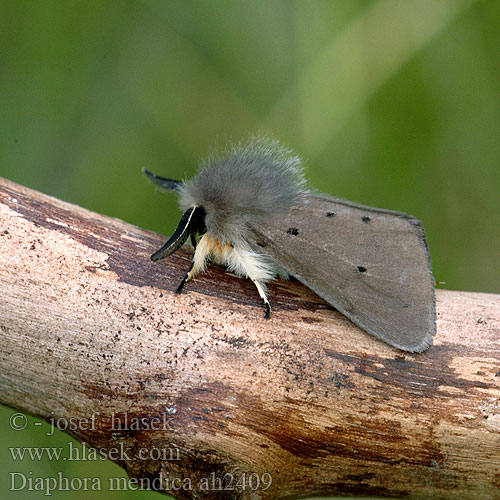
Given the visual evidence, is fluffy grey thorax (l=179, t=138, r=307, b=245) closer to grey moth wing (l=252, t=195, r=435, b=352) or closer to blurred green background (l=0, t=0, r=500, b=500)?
grey moth wing (l=252, t=195, r=435, b=352)

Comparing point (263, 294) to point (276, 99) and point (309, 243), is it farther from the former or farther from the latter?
point (276, 99)

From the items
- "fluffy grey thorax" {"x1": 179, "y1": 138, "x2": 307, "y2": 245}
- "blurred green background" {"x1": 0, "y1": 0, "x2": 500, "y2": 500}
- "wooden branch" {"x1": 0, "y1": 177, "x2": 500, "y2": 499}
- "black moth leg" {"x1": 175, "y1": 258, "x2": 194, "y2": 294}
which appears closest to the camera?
"wooden branch" {"x1": 0, "y1": 177, "x2": 500, "y2": 499}

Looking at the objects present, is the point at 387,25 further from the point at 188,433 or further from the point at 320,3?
the point at 188,433

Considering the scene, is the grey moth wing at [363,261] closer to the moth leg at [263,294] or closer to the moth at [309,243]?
the moth at [309,243]

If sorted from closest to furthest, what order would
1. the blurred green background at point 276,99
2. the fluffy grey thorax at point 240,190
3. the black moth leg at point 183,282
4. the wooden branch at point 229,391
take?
the wooden branch at point 229,391
the black moth leg at point 183,282
the fluffy grey thorax at point 240,190
the blurred green background at point 276,99

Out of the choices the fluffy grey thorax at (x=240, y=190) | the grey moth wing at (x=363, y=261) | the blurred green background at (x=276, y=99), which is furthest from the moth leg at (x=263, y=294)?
the blurred green background at (x=276, y=99)

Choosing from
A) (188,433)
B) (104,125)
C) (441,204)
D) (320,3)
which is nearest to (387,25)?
(320,3)

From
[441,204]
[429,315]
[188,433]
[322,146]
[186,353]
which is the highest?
[322,146]

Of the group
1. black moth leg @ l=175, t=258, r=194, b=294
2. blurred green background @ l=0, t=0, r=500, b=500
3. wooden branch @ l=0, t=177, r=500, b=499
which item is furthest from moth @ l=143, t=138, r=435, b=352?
blurred green background @ l=0, t=0, r=500, b=500
